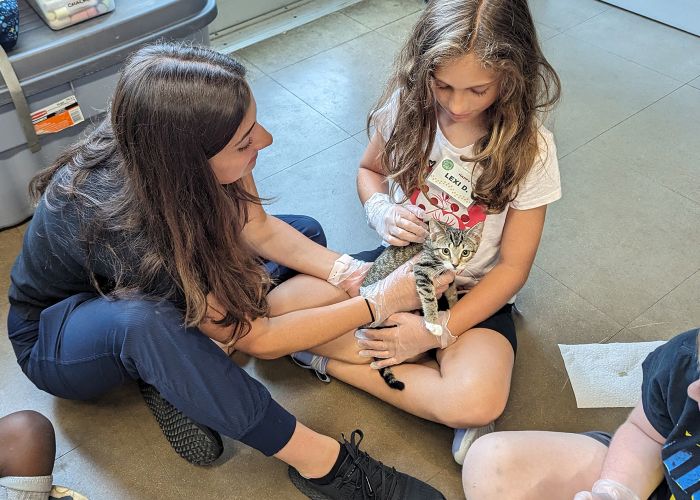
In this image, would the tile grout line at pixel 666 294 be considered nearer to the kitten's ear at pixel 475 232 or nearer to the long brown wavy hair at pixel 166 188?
the kitten's ear at pixel 475 232

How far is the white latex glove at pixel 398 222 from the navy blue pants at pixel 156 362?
45 centimetres

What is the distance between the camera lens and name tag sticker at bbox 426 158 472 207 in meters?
1.41

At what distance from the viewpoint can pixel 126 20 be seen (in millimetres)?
1908

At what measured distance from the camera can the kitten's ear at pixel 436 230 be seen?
1.40 metres

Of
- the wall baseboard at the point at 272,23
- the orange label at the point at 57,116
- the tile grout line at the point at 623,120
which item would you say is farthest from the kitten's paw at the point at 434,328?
the wall baseboard at the point at 272,23

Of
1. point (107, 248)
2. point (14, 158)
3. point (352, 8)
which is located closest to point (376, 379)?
point (107, 248)

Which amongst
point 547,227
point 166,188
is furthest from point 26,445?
point 547,227

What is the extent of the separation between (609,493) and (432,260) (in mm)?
565

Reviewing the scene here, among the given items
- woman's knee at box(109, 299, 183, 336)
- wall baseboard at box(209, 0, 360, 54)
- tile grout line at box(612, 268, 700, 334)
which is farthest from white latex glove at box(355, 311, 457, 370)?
wall baseboard at box(209, 0, 360, 54)

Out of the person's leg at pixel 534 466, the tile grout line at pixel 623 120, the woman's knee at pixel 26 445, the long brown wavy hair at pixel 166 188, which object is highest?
the long brown wavy hair at pixel 166 188

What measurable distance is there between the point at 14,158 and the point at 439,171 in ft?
4.08

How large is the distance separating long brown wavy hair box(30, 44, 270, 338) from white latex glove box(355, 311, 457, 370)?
312mm

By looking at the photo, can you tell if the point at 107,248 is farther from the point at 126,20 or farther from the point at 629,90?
the point at 629,90

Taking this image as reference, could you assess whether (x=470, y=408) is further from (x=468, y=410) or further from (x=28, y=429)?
(x=28, y=429)
